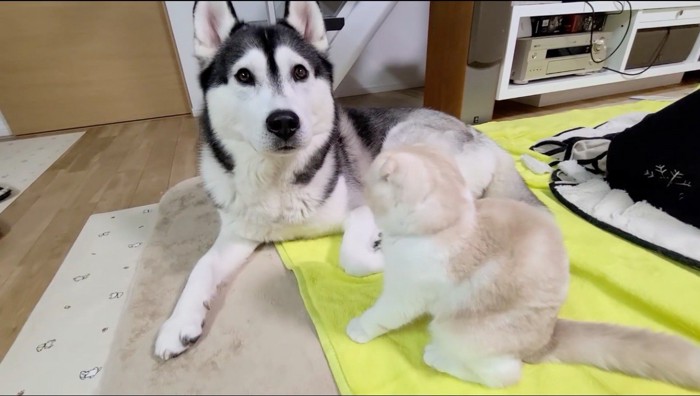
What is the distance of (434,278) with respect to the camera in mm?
768

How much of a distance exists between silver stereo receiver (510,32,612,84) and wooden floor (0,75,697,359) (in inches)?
12.2

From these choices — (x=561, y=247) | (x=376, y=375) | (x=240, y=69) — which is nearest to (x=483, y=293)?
(x=561, y=247)

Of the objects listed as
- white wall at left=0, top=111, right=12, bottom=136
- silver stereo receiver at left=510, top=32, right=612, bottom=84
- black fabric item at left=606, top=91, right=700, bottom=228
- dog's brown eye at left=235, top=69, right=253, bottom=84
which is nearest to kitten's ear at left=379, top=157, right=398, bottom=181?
dog's brown eye at left=235, top=69, right=253, bottom=84

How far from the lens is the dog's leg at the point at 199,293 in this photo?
0.96 metres

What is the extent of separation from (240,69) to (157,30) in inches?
9.1

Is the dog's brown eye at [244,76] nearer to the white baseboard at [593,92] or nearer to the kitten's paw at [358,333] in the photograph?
the kitten's paw at [358,333]

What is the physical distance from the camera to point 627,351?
781 mm

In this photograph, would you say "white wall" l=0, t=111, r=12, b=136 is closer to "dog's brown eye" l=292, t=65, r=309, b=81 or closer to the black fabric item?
"dog's brown eye" l=292, t=65, r=309, b=81

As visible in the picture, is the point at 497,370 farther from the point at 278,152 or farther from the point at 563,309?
the point at 278,152

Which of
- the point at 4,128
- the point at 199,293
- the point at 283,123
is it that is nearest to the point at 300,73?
the point at 283,123

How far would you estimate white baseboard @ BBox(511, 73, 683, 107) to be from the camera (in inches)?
96.1

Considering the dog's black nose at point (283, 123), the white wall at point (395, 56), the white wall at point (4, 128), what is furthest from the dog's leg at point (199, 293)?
the white wall at point (4, 128)

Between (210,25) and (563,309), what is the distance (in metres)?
1.31

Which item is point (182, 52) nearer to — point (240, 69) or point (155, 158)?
point (240, 69)
